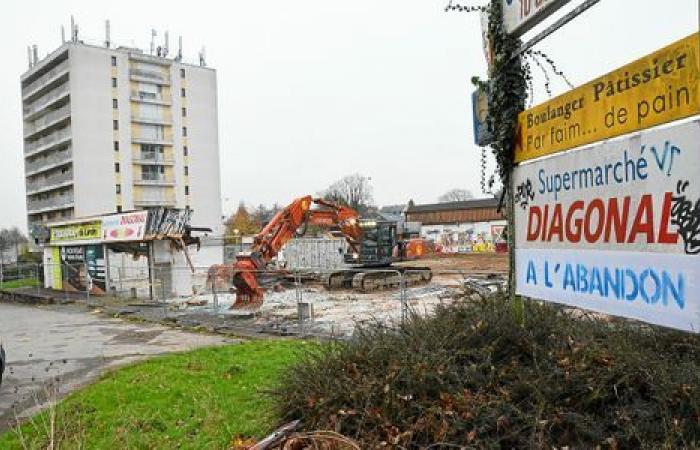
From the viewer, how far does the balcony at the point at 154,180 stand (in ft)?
254

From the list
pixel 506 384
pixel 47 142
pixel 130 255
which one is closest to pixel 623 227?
pixel 506 384

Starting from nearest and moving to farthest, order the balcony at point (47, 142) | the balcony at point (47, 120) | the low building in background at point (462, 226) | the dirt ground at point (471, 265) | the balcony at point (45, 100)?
the dirt ground at point (471, 265)
the low building in background at point (462, 226)
the balcony at point (47, 142)
the balcony at point (47, 120)
the balcony at point (45, 100)

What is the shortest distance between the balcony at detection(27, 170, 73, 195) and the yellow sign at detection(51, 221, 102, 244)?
4868 centimetres

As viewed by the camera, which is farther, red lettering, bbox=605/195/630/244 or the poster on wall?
the poster on wall

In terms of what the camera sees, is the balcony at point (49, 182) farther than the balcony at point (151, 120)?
No

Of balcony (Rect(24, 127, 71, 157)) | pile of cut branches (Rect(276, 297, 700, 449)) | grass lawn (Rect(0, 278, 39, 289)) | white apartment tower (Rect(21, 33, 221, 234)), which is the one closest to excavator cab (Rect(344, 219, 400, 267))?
grass lawn (Rect(0, 278, 39, 289))

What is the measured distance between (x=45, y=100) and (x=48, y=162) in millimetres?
8541

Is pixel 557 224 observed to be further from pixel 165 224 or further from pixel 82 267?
pixel 82 267

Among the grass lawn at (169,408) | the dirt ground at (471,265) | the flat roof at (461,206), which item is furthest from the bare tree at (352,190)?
the grass lawn at (169,408)

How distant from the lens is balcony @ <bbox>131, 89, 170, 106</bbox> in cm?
7812

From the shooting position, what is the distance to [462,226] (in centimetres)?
7362

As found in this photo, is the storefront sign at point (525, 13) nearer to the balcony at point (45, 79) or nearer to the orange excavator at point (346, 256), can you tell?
the orange excavator at point (346, 256)

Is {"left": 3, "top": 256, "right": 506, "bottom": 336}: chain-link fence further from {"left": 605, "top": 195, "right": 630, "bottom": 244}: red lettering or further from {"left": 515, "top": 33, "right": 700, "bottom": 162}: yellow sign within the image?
{"left": 605, "top": 195, "right": 630, "bottom": 244}: red lettering

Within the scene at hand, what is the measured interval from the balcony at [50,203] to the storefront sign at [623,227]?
7844 centimetres
